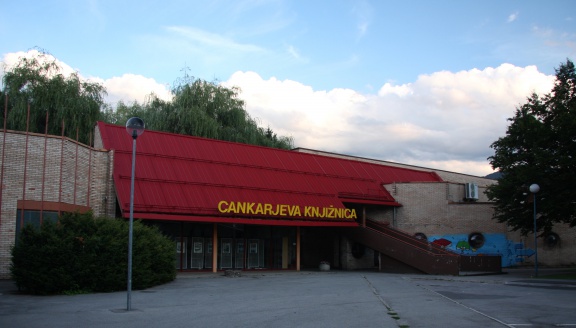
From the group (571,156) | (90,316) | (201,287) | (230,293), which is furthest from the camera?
(571,156)

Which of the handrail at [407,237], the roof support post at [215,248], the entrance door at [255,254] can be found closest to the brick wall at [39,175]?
the roof support post at [215,248]

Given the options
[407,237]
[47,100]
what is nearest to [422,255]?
A: [407,237]

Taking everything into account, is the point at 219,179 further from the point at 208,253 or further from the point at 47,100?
the point at 47,100

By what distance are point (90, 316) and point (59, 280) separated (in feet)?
19.7

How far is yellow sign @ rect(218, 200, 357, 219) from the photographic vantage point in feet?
94.7

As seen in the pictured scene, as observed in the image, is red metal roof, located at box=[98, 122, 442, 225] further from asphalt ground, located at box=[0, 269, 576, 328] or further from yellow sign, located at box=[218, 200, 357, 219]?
asphalt ground, located at box=[0, 269, 576, 328]

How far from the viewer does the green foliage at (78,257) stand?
711 inches

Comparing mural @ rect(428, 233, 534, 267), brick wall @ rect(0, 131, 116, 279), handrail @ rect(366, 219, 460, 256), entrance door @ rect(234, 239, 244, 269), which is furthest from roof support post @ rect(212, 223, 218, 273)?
mural @ rect(428, 233, 534, 267)

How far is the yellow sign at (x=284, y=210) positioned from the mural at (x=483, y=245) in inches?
308

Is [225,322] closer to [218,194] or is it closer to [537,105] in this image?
[218,194]

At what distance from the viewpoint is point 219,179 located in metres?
31.1

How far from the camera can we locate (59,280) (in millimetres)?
18156

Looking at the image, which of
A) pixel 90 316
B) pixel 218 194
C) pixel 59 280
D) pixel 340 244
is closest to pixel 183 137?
pixel 218 194

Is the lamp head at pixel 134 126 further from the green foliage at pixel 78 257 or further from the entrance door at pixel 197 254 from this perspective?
the entrance door at pixel 197 254
